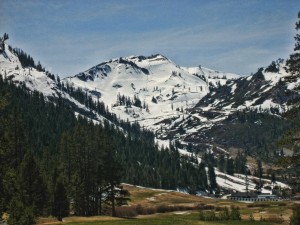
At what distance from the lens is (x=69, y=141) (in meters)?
89.9

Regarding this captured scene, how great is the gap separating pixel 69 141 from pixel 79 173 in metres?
8.78

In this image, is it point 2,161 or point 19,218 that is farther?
point 2,161

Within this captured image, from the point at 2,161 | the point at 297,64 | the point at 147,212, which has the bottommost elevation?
the point at 147,212

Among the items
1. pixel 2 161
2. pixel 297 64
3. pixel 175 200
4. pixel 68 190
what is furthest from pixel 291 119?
pixel 175 200

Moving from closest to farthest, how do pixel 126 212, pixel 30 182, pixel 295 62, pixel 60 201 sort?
pixel 295 62, pixel 30 182, pixel 60 201, pixel 126 212

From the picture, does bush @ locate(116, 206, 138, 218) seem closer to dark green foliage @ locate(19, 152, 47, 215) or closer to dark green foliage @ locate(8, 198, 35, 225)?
dark green foliage @ locate(19, 152, 47, 215)

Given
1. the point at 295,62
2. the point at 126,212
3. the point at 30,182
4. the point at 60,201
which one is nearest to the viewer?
the point at 295,62

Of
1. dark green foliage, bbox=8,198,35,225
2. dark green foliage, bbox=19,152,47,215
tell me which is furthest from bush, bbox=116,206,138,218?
dark green foliage, bbox=8,198,35,225

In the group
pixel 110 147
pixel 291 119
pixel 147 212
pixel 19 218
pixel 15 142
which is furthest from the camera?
pixel 147 212

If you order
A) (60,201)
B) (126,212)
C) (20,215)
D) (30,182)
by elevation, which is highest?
(30,182)

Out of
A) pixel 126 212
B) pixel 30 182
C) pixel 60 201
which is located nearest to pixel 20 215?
pixel 30 182

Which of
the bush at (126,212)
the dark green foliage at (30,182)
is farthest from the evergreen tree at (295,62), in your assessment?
the bush at (126,212)

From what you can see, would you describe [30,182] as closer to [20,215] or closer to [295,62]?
[20,215]

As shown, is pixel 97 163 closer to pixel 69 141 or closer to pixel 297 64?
pixel 69 141
